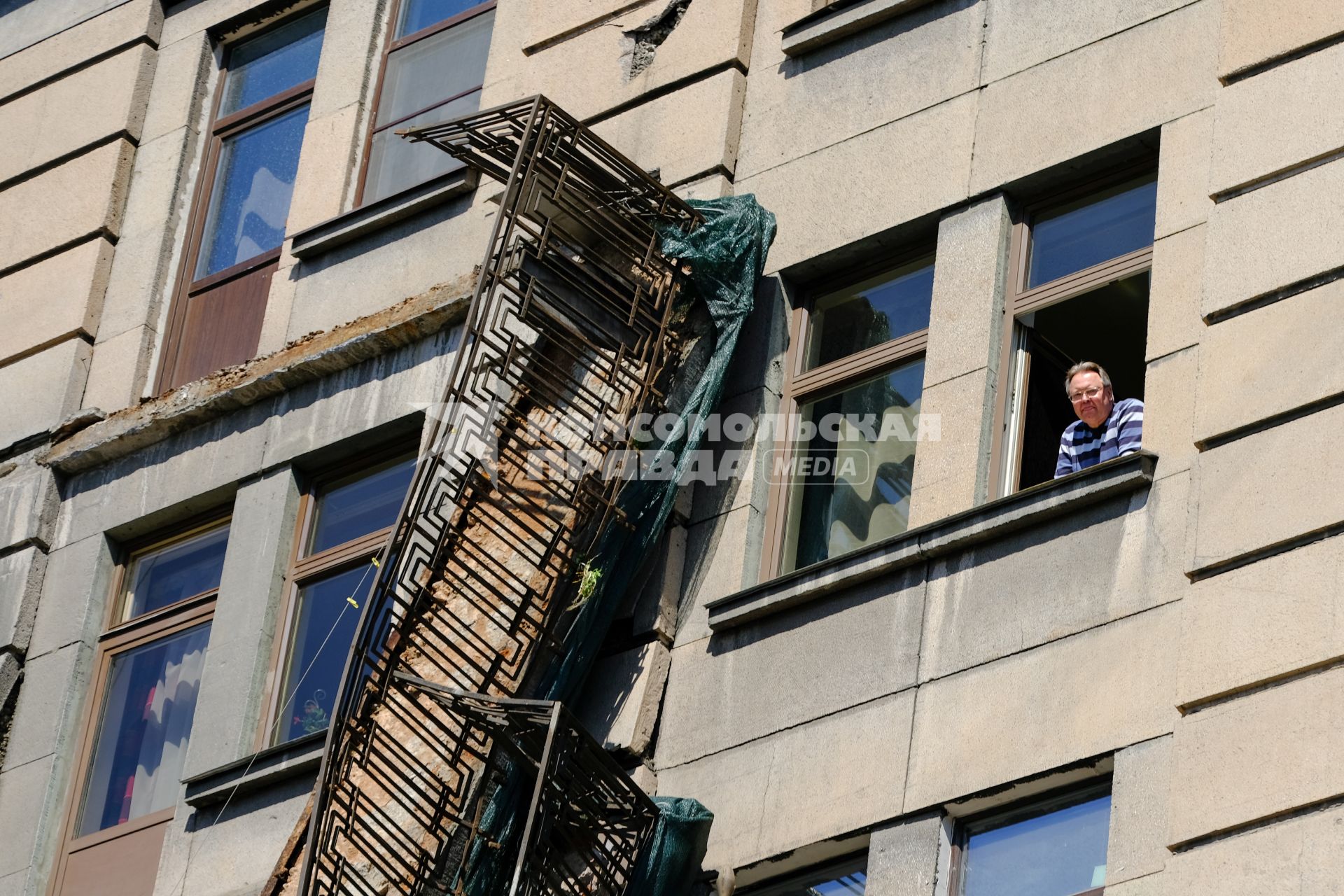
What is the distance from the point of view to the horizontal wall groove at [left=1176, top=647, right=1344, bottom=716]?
36.6 feet

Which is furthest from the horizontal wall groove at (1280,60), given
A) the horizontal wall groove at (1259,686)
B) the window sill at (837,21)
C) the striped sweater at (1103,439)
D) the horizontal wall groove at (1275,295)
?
the horizontal wall groove at (1259,686)

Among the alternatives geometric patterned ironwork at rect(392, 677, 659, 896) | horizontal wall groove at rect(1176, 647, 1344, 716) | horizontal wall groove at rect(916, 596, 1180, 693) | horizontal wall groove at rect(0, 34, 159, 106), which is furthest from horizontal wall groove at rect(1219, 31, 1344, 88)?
horizontal wall groove at rect(0, 34, 159, 106)

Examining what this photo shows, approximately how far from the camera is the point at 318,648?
15.6 meters

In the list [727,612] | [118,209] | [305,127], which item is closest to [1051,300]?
[727,612]

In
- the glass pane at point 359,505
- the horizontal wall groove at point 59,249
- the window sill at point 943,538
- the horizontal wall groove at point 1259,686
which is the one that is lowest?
the horizontal wall groove at point 1259,686

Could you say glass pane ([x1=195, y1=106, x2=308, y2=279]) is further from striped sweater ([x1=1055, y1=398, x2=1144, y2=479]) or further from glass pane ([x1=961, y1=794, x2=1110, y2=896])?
glass pane ([x1=961, y1=794, x2=1110, y2=896])

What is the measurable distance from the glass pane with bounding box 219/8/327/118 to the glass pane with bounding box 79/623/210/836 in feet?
13.5

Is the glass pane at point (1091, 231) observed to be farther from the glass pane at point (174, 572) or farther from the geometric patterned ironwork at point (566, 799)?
the glass pane at point (174, 572)

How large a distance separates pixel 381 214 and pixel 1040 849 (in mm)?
6611

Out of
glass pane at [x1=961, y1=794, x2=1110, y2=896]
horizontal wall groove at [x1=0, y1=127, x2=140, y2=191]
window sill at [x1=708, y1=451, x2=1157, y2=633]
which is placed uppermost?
horizontal wall groove at [x1=0, y1=127, x2=140, y2=191]

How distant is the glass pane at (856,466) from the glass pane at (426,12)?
479 centimetres

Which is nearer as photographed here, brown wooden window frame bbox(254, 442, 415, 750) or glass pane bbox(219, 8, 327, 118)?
brown wooden window frame bbox(254, 442, 415, 750)

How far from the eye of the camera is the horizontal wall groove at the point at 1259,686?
439 inches

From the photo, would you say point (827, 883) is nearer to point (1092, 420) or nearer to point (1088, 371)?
point (1092, 420)
